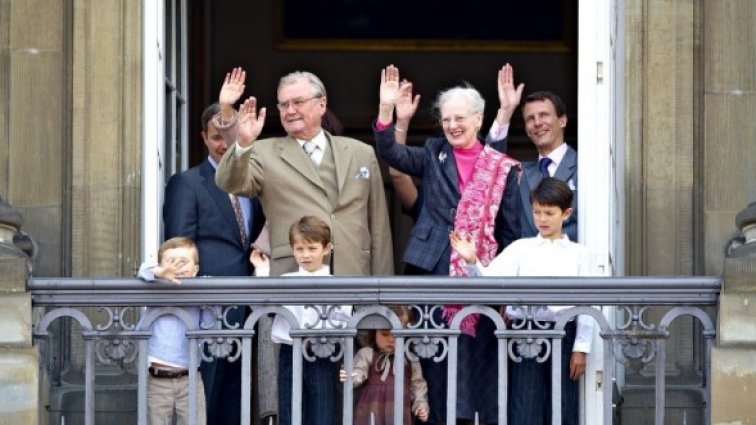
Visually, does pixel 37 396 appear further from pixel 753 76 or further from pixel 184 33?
pixel 753 76

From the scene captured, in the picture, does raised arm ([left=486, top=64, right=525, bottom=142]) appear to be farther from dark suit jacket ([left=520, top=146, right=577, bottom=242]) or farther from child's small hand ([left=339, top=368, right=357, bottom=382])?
child's small hand ([left=339, top=368, right=357, bottom=382])

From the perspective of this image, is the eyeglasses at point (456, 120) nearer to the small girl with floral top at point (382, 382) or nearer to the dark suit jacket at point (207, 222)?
the small girl with floral top at point (382, 382)

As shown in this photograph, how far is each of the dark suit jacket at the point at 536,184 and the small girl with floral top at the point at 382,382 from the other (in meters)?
0.73

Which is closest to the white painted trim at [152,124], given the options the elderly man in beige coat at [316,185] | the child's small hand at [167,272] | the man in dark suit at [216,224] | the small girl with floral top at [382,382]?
the man in dark suit at [216,224]

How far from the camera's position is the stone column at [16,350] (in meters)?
11.6

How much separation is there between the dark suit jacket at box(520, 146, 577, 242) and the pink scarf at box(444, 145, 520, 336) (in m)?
0.14

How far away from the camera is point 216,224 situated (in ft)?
41.2

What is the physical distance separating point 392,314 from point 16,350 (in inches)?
62.2

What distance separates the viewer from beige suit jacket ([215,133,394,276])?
12266 millimetres

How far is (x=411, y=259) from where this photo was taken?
12227 mm

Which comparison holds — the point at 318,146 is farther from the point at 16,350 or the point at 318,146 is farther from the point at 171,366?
the point at 16,350

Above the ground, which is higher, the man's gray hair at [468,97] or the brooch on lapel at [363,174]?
the man's gray hair at [468,97]

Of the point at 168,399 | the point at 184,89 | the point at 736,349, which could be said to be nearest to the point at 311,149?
the point at 168,399

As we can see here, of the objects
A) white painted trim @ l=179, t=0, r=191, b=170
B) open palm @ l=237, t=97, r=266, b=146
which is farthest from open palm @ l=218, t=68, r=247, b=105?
white painted trim @ l=179, t=0, r=191, b=170
